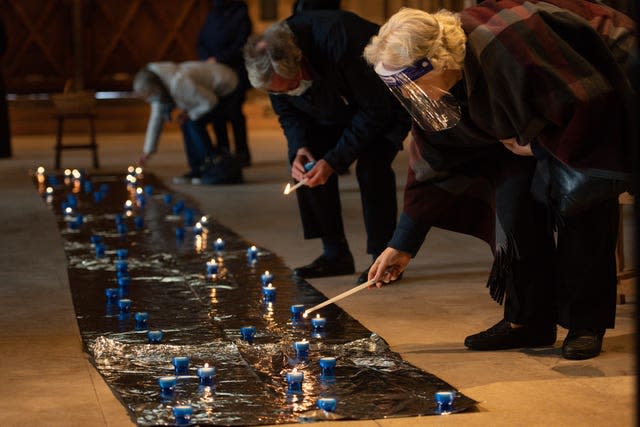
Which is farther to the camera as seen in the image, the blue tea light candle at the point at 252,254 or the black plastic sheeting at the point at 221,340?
the blue tea light candle at the point at 252,254

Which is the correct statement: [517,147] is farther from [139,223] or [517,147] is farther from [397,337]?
[139,223]

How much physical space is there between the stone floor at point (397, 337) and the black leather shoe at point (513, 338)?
3 centimetres

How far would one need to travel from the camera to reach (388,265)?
3.58 metres

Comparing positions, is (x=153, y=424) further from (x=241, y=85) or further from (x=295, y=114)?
(x=241, y=85)

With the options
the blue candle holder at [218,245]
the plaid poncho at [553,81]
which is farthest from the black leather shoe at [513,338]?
the blue candle holder at [218,245]

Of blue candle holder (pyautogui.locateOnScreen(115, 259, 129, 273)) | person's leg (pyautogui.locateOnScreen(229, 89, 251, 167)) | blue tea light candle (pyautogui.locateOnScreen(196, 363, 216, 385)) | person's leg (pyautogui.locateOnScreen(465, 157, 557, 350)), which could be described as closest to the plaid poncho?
person's leg (pyautogui.locateOnScreen(465, 157, 557, 350))

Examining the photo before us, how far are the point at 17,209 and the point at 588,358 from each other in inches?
170

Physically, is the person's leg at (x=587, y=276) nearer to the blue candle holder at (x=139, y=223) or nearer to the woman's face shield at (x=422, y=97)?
the woman's face shield at (x=422, y=97)

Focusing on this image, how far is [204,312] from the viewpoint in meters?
4.14

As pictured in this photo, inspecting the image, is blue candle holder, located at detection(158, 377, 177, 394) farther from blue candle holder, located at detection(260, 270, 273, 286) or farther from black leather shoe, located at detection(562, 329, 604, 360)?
blue candle holder, located at detection(260, 270, 273, 286)

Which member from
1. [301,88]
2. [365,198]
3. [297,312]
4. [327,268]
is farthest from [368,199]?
[297,312]

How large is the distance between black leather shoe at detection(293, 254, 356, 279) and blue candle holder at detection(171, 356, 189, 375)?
1517 millimetres

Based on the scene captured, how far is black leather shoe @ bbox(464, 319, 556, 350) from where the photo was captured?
3.60m

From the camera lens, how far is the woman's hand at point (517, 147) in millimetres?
3365
